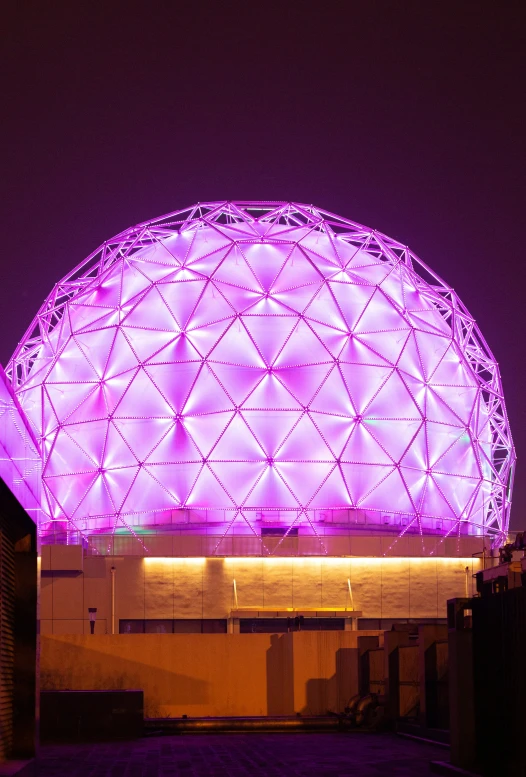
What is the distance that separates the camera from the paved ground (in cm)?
1759

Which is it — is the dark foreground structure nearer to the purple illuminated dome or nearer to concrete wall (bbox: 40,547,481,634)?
concrete wall (bbox: 40,547,481,634)

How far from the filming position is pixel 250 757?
2042cm

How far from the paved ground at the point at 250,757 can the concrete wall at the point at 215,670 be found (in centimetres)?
441

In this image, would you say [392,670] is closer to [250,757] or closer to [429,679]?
[429,679]

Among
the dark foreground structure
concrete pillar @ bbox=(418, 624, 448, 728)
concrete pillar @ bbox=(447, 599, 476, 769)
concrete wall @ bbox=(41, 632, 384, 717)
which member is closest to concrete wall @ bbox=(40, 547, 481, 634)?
concrete wall @ bbox=(41, 632, 384, 717)

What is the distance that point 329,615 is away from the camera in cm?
4084

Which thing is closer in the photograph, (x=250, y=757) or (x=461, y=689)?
(x=461, y=689)

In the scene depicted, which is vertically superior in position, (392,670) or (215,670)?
(392,670)

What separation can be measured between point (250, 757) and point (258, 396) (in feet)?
73.9

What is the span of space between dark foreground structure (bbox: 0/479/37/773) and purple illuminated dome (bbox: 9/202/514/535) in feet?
77.1

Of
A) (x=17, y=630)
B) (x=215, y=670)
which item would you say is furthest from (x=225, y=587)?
(x=17, y=630)

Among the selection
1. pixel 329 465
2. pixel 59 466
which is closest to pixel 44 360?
pixel 59 466

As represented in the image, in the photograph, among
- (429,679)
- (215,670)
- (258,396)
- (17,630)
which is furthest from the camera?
(258,396)

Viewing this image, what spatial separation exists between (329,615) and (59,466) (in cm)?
1158
